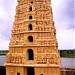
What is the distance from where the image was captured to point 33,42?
22078 millimetres

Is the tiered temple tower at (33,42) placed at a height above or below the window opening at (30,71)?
above

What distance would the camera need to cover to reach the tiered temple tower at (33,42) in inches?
846

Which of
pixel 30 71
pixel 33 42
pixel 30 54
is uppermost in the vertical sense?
pixel 33 42

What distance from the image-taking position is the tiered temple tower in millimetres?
21484

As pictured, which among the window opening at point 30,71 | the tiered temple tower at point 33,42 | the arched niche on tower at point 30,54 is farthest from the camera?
the window opening at point 30,71

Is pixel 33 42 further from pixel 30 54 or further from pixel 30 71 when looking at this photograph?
pixel 30 71

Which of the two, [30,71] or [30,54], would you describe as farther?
[30,71]

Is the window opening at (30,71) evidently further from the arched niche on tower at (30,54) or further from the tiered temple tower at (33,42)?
the arched niche on tower at (30,54)

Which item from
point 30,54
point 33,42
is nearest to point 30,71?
point 30,54

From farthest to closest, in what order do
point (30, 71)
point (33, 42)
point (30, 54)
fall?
point (30, 71)
point (30, 54)
point (33, 42)

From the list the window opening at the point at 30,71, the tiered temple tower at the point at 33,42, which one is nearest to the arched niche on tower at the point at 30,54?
the tiered temple tower at the point at 33,42

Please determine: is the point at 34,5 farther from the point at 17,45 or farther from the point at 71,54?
the point at 71,54

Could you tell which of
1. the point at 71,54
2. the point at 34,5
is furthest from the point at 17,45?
the point at 71,54

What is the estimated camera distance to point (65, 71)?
23000mm
